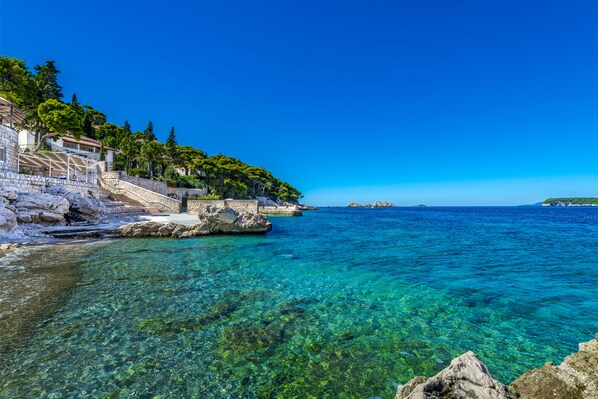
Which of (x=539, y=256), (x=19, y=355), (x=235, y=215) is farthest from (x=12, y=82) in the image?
(x=539, y=256)

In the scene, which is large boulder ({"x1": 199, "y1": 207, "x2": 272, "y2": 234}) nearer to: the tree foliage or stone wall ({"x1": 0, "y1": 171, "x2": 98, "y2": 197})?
stone wall ({"x1": 0, "y1": 171, "x2": 98, "y2": 197})

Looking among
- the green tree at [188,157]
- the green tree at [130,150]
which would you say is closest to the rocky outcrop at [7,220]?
the green tree at [130,150]

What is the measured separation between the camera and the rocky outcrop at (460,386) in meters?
2.87

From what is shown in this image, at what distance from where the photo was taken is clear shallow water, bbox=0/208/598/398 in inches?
176

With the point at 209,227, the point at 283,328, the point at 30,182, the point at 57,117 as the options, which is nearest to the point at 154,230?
the point at 209,227

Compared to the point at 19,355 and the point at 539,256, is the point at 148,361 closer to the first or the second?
the point at 19,355

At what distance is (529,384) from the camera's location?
3.03 m

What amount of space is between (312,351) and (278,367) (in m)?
0.85

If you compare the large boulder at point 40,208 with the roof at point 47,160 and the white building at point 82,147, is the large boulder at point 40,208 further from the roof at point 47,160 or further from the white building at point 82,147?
the white building at point 82,147

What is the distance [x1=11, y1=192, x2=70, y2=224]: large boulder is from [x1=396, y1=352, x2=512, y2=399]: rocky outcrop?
26105 millimetres

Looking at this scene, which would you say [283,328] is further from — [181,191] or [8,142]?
[181,191]

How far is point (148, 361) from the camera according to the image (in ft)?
16.1

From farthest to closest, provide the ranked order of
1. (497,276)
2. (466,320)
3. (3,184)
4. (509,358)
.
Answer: (3,184) → (497,276) → (466,320) → (509,358)

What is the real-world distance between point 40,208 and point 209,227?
1204 centimetres
